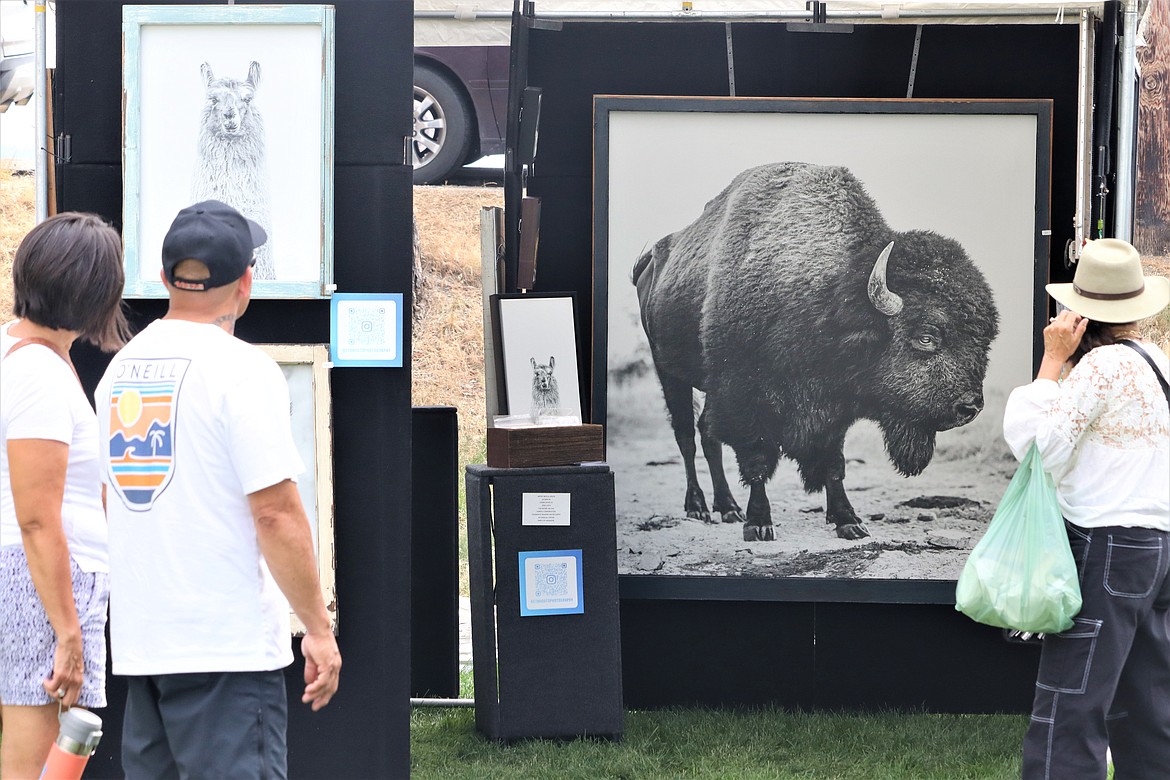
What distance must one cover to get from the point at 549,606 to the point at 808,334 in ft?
4.60

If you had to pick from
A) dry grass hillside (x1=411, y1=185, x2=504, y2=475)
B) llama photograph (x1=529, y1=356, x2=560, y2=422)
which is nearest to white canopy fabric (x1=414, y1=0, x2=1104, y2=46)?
llama photograph (x1=529, y1=356, x2=560, y2=422)

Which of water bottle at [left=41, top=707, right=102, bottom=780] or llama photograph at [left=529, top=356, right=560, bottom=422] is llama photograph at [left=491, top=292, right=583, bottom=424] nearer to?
llama photograph at [left=529, top=356, right=560, bottom=422]

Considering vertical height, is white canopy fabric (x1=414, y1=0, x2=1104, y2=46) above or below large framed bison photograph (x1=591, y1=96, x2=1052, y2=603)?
above

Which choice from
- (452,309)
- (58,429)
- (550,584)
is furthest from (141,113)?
(452,309)

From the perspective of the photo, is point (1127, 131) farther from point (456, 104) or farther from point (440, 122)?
point (440, 122)

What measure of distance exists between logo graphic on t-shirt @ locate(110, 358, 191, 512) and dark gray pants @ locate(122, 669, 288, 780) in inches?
12.6

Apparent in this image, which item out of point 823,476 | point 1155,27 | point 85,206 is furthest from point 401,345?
point 1155,27

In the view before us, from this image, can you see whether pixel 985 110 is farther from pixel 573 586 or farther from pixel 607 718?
pixel 607 718

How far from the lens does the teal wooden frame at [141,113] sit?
334cm

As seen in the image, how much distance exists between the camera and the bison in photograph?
468 cm

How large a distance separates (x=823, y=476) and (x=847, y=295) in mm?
678

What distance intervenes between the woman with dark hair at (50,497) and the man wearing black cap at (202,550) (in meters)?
0.24

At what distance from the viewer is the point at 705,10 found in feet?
14.1

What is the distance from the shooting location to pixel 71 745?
2162 mm
